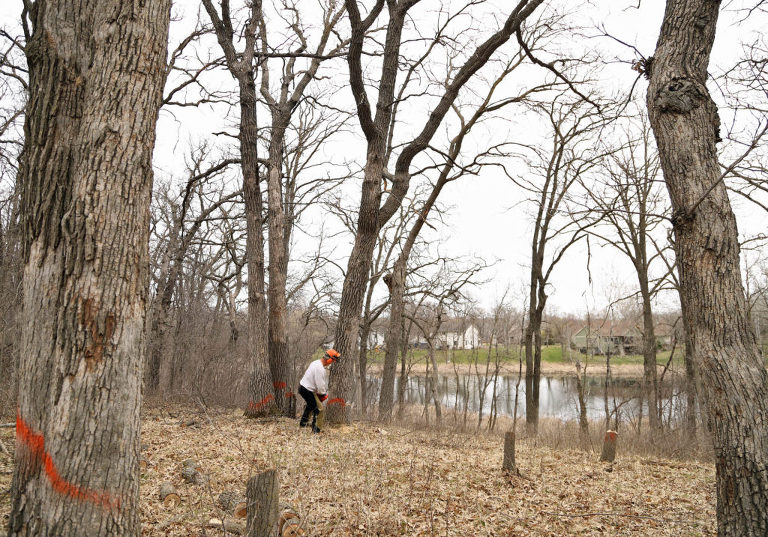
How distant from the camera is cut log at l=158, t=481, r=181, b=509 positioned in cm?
471

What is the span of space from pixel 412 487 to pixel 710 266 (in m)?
3.63

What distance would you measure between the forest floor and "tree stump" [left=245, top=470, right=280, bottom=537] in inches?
15.0

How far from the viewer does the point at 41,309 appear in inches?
107

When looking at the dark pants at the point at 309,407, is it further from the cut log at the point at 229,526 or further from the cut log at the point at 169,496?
the cut log at the point at 229,526

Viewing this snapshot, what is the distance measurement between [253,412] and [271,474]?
6.81 m

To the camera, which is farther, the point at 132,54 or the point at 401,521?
the point at 401,521

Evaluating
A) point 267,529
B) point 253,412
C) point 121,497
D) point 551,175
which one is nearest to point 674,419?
point 551,175

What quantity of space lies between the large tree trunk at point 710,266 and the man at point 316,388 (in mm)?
6300

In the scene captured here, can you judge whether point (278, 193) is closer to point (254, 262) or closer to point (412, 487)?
point (254, 262)

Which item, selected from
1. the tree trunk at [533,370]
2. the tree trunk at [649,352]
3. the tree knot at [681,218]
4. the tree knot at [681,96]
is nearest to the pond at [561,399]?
the tree trunk at [649,352]

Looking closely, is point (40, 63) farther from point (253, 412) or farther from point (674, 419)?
point (674, 419)

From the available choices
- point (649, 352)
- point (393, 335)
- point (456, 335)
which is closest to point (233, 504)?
point (393, 335)

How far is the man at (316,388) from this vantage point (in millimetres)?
8969

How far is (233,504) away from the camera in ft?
15.5
